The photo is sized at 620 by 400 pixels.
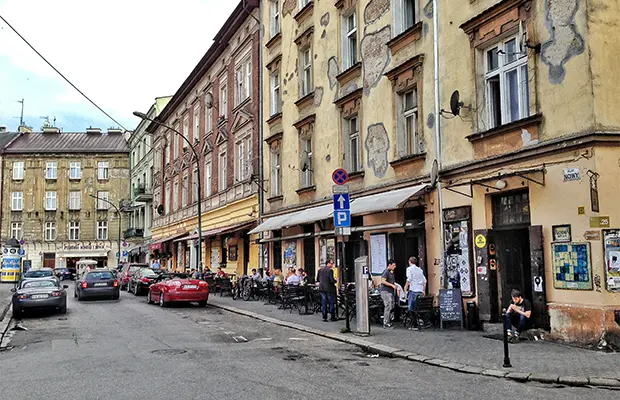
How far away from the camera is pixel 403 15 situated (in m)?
17.1

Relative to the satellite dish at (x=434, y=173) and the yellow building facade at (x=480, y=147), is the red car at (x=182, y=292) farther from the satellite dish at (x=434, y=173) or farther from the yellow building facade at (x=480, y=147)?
the satellite dish at (x=434, y=173)

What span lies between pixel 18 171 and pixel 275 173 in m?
52.8

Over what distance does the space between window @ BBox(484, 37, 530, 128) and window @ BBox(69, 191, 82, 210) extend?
64.0 metres

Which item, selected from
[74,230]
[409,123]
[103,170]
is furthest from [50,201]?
[409,123]

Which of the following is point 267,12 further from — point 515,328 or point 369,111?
point 515,328

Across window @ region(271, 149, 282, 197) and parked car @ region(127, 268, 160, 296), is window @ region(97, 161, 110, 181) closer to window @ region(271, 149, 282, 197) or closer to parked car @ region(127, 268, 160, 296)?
parked car @ region(127, 268, 160, 296)

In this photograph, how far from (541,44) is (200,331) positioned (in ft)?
33.0

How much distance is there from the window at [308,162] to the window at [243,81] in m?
6.98

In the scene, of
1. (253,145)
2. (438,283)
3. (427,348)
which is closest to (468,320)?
(438,283)

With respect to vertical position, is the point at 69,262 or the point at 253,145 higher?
the point at 253,145

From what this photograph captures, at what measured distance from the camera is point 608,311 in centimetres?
1047

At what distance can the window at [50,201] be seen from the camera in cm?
6875

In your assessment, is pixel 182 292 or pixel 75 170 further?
pixel 75 170

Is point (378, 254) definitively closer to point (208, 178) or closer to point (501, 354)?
point (501, 354)
